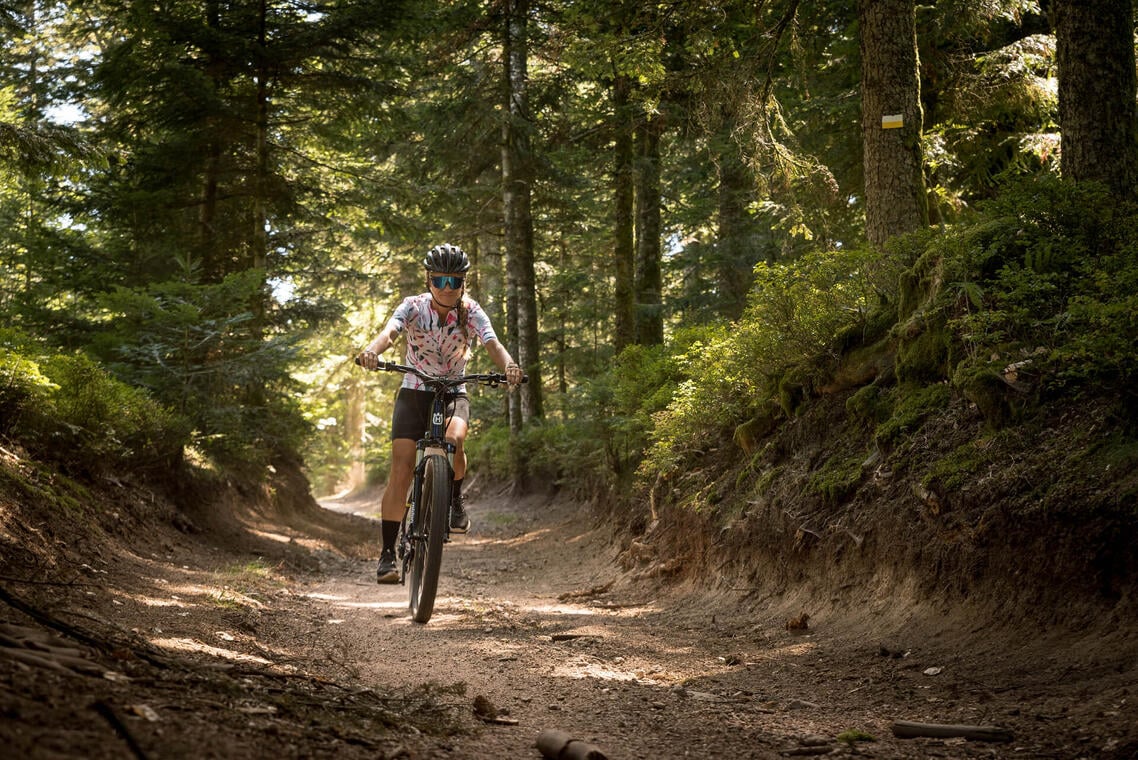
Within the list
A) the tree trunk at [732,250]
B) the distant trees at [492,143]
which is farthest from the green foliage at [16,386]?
the tree trunk at [732,250]

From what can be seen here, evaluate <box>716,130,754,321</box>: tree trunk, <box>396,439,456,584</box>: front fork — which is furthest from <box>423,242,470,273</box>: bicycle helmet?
<box>716,130,754,321</box>: tree trunk

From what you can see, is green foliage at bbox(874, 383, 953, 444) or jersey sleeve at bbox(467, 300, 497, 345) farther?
jersey sleeve at bbox(467, 300, 497, 345)

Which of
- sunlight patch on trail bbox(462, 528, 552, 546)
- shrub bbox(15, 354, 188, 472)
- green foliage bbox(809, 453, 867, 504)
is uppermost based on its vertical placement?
shrub bbox(15, 354, 188, 472)

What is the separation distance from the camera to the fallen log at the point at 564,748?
3.20 metres

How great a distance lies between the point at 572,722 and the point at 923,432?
12.4 feet

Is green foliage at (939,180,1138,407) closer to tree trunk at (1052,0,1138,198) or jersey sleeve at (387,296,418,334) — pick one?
tree trunk at (1052,0,1138,198)

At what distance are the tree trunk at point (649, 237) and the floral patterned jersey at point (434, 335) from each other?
1040 centimetres

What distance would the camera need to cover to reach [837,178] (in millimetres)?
13961

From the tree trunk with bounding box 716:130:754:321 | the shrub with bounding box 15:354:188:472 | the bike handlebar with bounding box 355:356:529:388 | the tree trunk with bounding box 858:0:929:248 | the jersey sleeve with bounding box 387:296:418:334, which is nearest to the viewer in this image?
the bike handlebar with bounding box 355:356:529:388

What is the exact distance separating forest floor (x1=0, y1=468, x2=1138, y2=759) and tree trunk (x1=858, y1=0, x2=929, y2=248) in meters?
4.50

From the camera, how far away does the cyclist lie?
724 cm

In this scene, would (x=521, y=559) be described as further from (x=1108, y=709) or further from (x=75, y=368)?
(x=1108, y=709)

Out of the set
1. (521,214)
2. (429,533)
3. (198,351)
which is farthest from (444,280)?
(521,214)

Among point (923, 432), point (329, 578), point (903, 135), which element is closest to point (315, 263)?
Result: point (329, 578)
